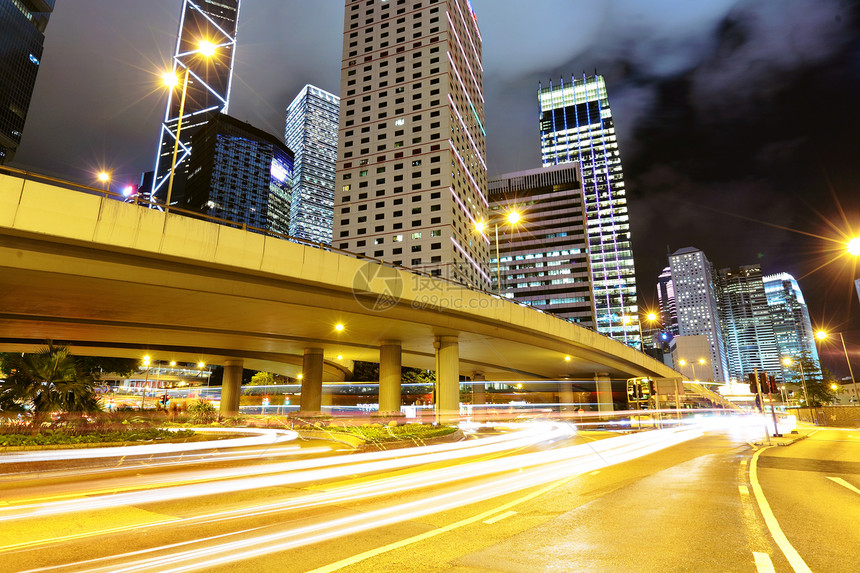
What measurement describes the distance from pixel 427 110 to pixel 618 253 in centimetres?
11391

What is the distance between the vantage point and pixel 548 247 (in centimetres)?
15288

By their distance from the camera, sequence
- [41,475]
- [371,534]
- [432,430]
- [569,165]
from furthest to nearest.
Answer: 1. [569,165]
2. [432,430]
3. [41,475]
4. [371,534]

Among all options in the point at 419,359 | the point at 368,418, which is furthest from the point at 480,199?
the point at 368,418

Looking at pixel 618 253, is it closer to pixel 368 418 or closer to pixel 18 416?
pixel 368 418

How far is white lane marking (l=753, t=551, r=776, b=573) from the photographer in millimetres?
5059

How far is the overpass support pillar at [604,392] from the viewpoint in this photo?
6375cm

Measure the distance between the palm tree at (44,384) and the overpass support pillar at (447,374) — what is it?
20515 millimetres

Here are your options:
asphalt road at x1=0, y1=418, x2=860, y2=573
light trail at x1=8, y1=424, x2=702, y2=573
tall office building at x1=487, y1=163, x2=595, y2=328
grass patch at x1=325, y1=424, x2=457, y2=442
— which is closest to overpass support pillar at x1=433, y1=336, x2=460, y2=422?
grass patch at x1=325, y1=424, x2=457, y2=442

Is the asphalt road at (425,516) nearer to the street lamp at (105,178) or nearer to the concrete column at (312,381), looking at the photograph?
the street lamp at (105,178)

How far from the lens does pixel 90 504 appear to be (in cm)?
894

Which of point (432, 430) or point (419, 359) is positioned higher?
point (419, 359)

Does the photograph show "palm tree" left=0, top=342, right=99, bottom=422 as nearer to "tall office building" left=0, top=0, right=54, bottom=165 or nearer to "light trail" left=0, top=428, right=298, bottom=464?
"light trail" left=0, top=428, right=298, bottom=464

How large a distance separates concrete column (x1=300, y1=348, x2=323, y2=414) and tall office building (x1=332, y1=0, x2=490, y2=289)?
5180cm

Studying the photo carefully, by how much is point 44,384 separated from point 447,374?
22.5 meters
